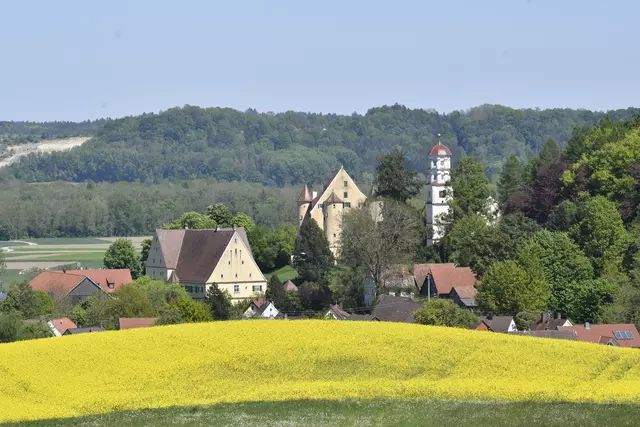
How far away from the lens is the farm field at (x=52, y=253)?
13500cm

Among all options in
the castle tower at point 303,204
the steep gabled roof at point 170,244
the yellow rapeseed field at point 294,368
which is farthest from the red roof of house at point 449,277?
the yellow rapeseed field at point 294,368

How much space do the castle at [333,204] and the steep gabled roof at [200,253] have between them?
32.5ft

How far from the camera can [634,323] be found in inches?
2832

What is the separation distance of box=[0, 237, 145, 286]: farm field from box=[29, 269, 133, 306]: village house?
1126cm

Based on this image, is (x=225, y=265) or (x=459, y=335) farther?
(x=225, y=265)

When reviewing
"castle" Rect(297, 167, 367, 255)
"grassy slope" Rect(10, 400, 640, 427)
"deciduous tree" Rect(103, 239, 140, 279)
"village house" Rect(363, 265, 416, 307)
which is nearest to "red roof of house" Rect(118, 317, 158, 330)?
"village house" Rect(363, 265, 416, 307)

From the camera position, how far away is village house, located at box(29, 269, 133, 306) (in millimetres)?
93000

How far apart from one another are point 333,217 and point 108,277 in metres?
20.6

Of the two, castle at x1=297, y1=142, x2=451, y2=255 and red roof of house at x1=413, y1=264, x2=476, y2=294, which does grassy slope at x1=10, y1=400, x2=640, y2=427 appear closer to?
red roof of house at x1=413, y1=264, x2=476, y2=294

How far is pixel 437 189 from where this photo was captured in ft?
344

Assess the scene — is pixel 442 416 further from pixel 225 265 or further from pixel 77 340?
pixel 225 265

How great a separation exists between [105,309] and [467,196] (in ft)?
111

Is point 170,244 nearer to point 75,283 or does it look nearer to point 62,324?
point 75,283

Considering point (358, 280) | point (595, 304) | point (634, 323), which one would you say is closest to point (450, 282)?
point (358, 280)
